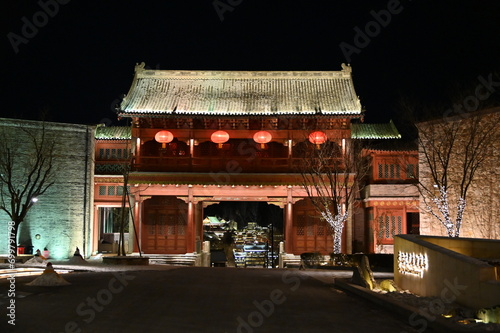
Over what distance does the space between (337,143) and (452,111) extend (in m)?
7.99

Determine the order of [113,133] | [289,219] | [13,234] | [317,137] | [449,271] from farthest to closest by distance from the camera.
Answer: [113,133]
[289,219]
[317,137]
[13,234]
[449,271]

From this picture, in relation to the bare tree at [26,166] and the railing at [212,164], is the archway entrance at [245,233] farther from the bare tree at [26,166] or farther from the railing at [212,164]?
the bare tree at [26,166]

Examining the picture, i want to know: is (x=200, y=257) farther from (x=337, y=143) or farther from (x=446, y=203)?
(x=446, y=203)

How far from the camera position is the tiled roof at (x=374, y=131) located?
3294cm

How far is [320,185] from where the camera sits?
28328 mm

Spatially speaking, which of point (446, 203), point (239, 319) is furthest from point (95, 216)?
point (239, 319)

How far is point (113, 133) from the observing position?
32375 mm

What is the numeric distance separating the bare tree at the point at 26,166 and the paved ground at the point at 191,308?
34.9 ft

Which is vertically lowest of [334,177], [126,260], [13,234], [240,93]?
[126,260]

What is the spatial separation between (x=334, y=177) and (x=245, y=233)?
43.6 metres

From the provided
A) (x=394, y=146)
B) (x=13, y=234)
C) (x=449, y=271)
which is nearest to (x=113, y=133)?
(x=13, y=234)

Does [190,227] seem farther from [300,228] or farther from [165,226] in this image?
[300,228]

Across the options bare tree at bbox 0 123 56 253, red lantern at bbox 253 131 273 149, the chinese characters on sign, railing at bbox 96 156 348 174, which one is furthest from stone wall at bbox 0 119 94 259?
the chinese characters on sign

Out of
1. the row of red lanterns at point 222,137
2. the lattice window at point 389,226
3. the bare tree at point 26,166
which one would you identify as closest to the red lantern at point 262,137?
the row of red lanterns at point 222,137
